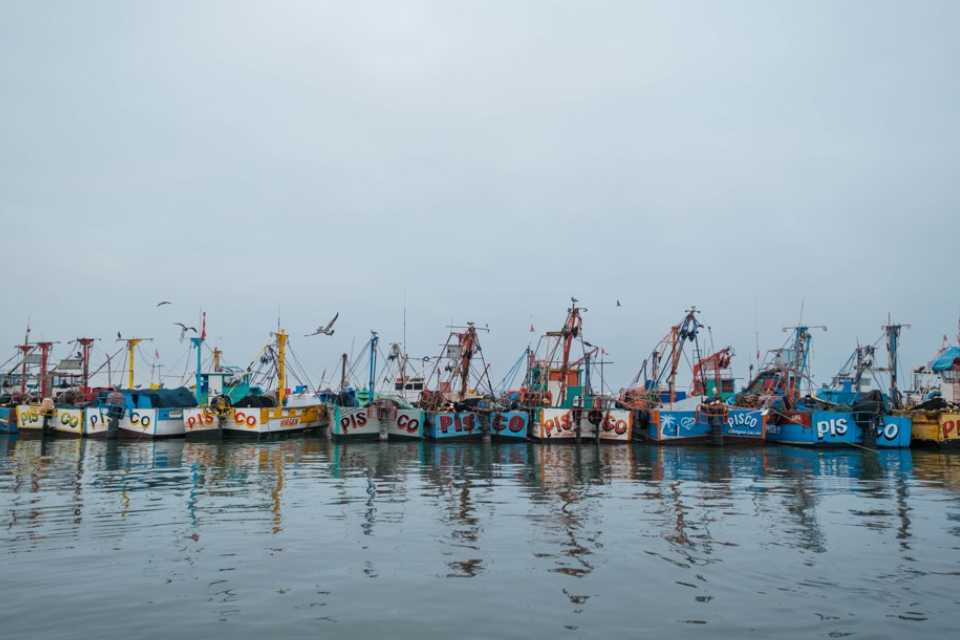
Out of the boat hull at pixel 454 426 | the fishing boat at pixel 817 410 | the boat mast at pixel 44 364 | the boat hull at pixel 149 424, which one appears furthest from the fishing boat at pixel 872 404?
the boat mast at pixel 44 364

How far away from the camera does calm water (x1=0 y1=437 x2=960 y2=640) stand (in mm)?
10039

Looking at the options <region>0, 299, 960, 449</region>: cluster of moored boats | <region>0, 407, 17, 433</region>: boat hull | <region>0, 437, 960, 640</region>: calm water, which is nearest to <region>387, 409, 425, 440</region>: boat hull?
<region>0, 299, 960, 449</region>: cluster of moored boats

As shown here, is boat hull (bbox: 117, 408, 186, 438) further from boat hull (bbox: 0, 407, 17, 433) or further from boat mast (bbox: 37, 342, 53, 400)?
boat mast (bbox: 37, 342, 53, 400)

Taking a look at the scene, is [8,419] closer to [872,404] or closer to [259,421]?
[259,421]

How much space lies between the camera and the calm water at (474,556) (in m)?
10.0

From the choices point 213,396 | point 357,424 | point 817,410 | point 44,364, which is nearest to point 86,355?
point 44,364

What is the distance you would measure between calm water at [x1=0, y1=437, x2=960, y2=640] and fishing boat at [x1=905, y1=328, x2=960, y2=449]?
1941cm

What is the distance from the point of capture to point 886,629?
9.72 meters

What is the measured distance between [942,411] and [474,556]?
43378 millimetres

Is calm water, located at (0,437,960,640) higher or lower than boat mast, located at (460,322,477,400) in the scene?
lower

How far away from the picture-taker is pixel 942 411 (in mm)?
45688

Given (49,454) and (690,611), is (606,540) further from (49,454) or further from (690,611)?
(49,454)

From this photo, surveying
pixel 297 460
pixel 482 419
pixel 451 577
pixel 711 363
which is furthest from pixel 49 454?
pixel 711 363

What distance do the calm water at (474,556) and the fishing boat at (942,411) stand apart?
19.4 metres
